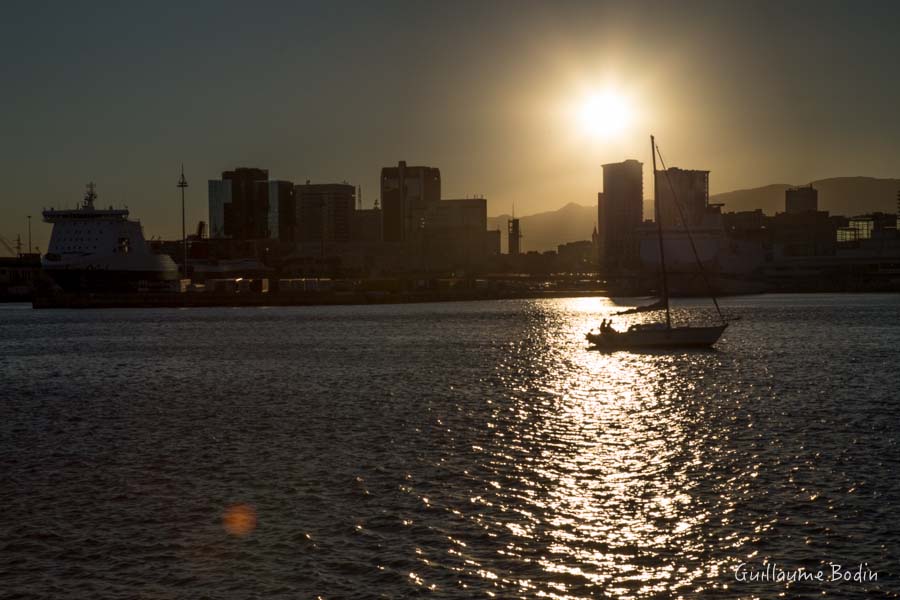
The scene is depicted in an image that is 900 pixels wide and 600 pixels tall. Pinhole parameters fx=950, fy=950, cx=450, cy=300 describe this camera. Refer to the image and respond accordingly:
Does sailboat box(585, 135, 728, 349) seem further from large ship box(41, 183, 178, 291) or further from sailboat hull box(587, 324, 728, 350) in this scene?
large ship box(41, 183, 178, 291)

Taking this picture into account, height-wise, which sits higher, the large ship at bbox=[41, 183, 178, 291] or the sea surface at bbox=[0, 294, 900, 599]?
the large ship at bbox=[41, 183, 178, 291]

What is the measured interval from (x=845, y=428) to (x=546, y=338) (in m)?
59.3

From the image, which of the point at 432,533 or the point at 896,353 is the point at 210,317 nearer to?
the point at 896,353

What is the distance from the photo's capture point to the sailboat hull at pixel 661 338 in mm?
75562

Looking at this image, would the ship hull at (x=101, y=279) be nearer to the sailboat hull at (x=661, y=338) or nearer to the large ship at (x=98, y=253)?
the large ship at (x=98, y=253)

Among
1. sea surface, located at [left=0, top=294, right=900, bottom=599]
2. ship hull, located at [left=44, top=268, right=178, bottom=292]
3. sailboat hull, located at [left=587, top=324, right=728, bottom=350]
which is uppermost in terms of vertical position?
ship hull, located at [left=44, top=268, right=178, bottom=292]

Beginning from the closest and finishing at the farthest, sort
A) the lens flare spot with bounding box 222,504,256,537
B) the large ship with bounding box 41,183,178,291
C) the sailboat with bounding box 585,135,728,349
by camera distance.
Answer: the lens flare spot with bounding box 222,504,256,537
the sailboat with bounding box 585,135,728,349
the large ship with bounding box 41,183,178,291

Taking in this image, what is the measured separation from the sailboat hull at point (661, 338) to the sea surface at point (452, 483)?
13929 millimetres

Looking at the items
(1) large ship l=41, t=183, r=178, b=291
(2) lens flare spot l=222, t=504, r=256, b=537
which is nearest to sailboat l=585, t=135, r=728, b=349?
(2) lens flare spot l=222, t=504, r=256, b=537

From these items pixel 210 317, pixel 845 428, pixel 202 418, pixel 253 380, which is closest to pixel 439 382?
pixel 253 380

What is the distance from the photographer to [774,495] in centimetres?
2422

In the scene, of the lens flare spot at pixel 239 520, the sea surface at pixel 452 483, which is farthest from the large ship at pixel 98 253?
the lens flare spot at pixel 239 520

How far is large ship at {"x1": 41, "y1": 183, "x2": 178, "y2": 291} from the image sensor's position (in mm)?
174625

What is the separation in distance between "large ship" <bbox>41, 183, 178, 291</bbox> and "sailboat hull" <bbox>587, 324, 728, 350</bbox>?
405 feet
